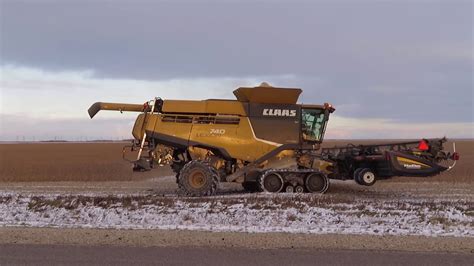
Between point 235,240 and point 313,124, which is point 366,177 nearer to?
point 313,124

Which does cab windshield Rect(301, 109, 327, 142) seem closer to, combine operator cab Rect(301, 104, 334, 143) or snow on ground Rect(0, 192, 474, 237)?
combine operator cab Rect(301, 104, 334, 143)

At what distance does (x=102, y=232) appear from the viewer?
9211mm

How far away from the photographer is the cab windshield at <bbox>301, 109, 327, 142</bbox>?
15867 millimetres

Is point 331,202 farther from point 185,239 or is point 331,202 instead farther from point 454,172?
point 454,172

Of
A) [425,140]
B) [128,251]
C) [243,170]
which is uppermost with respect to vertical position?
[425,140]

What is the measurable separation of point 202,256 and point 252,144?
8.31 m

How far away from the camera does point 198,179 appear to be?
49.5 ft

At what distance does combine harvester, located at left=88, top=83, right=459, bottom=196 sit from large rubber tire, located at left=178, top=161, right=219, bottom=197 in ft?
0.26

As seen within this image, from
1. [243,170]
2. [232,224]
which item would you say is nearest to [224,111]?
[243,170]

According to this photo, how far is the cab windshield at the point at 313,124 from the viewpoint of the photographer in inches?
625

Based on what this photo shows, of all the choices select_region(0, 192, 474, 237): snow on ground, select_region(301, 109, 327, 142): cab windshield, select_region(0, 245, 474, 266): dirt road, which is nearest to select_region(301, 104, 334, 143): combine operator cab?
select_region(301, 109, 327, 142): cab windshield

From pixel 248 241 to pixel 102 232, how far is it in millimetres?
2583

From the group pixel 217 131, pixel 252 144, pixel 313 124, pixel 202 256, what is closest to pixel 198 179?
Result: pixel 217 131

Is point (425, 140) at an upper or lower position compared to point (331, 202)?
upper
